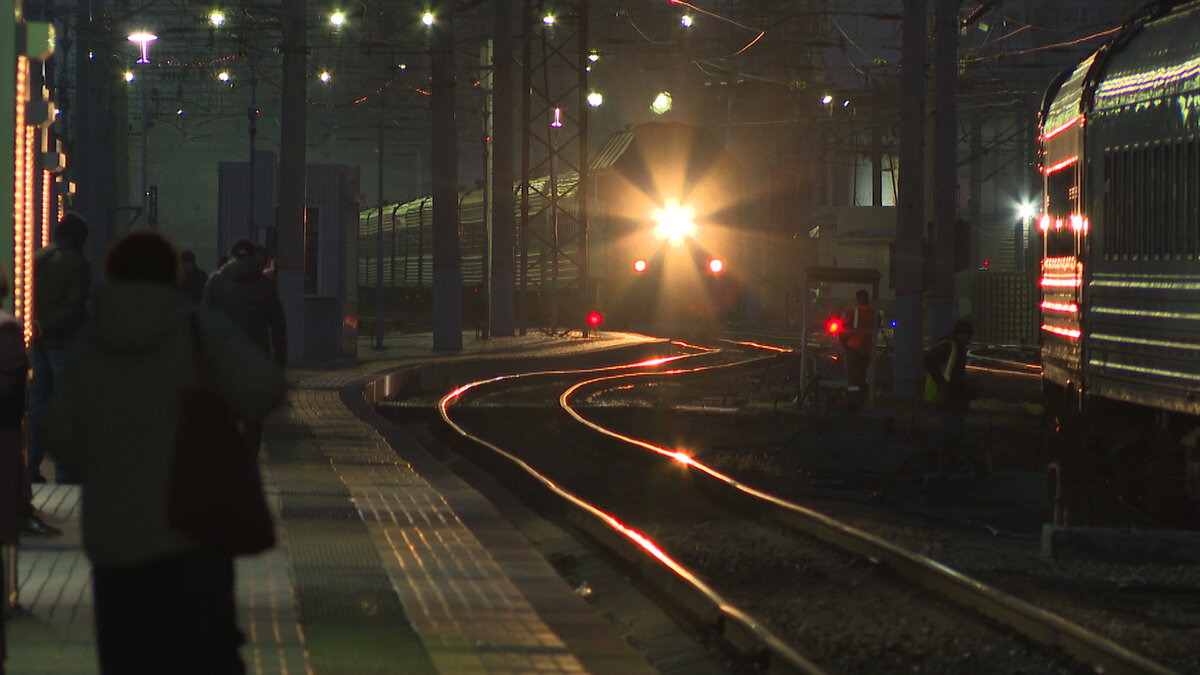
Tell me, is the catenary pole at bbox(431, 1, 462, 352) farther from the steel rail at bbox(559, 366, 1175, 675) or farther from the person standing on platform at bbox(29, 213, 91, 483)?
the person standing on platform at bbox(29, 213, 91, 483)

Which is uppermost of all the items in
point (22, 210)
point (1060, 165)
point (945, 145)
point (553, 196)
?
point (553, 196)

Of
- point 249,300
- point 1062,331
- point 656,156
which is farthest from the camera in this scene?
point 656,156

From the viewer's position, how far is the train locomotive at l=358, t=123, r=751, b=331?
43688 mm

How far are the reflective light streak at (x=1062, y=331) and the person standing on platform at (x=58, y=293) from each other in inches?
333

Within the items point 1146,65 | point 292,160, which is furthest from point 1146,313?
point 292,160

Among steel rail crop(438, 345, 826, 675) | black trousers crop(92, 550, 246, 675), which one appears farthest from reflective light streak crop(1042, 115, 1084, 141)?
black trousers crop(92, 550, 246, 675)

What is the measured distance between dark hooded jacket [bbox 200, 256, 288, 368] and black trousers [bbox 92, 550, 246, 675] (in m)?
6.07

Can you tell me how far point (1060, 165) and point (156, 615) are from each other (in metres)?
12.5

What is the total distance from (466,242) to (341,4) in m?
11.2

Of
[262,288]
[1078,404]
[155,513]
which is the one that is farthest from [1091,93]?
[155,513]

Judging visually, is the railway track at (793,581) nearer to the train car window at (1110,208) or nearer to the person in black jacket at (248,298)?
the person in black jacket at (248,298)

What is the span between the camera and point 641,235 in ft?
146

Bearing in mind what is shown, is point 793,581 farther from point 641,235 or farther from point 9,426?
point 641,235

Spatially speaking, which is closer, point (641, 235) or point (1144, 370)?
point (1144, 370)
